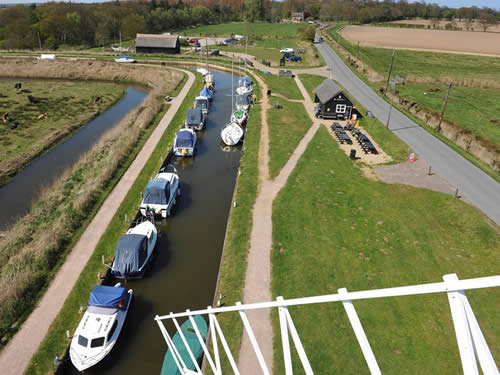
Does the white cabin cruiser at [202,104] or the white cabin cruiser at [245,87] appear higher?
the white cabin cruiser at [245,87]

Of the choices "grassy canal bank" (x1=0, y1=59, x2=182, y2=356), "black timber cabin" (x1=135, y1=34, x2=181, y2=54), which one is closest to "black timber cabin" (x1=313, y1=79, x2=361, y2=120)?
"grassy canal bank" (x1=0, y1=59, x2=182, y2=356)

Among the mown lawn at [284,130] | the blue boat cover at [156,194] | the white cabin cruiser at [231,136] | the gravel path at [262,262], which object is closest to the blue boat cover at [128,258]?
the blue boat cover at [156,194]

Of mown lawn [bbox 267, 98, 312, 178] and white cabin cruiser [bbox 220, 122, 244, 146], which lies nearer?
mown lawn [bbox 267, 98, 312, 178]

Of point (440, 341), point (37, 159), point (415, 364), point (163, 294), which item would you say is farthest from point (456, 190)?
point (37, 159)

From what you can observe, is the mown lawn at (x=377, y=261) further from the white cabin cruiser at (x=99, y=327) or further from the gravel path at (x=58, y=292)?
the gravel path at (x=58, y=292)

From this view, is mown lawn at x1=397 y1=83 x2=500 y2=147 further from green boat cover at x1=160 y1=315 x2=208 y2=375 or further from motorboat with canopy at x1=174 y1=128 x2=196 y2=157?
green boat cover at x1=160 y1=315 x2=208 y2=375

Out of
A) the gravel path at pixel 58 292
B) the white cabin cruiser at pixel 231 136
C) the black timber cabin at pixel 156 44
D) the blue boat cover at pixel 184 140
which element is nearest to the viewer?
the gravel path at pixel 58 292

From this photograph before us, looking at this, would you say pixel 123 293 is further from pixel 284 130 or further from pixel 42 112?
pixel 42 112

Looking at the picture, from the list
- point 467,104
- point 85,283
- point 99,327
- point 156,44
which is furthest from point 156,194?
point 156,44
